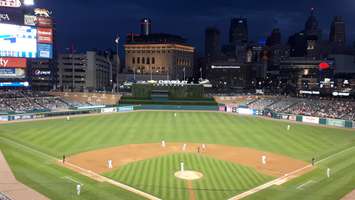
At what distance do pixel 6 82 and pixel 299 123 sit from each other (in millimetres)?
57723

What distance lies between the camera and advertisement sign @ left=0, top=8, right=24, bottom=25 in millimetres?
62562

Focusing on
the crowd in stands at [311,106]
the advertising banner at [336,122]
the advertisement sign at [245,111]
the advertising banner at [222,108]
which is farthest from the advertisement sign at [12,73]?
the advertising banner at [336,122]

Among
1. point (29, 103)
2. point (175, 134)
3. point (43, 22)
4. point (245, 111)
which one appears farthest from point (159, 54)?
point (175, 134)

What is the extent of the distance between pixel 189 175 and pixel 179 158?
6.61 metres

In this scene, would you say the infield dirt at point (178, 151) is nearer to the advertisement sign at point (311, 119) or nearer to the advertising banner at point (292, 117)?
the advertisement sign at point (311, 119)

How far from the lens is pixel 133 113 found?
78.9m

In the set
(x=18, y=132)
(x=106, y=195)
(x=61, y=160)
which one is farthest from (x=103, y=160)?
(x=18, y=132)

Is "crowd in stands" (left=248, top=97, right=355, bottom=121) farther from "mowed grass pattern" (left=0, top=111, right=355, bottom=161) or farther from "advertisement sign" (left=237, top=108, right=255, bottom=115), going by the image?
"mowed grass pattern" (left=0, top=111, right=355, bottom=161)

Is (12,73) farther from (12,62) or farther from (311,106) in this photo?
(311,106)

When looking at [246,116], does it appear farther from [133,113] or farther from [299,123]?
[133,113]

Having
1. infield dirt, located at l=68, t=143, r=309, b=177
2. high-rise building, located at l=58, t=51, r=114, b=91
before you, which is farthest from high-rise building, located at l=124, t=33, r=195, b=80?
infield dirt, located at l=68, t=143, r=309, b=177

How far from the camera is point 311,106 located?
78.4m

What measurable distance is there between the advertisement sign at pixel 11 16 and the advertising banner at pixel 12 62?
21.8ft

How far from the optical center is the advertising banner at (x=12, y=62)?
209 ft
